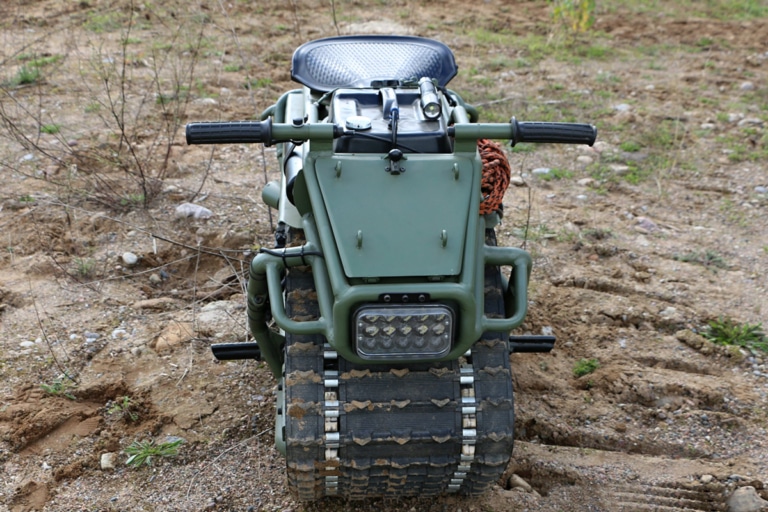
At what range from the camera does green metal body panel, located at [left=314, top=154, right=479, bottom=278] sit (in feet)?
8.95

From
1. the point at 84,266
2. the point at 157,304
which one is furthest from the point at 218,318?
the point at 84,266

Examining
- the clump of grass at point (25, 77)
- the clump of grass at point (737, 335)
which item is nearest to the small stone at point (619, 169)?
the clump of grass at point (737, 335)

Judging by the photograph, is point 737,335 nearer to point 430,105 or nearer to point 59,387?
point 430,105

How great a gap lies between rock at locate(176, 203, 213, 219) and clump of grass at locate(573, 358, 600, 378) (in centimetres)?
270

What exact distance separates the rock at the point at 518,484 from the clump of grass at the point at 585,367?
923mm

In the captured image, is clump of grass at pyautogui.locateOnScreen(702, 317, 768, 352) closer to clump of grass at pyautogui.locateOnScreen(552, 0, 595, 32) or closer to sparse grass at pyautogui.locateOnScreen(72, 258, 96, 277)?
sparse grass at pyautogui.locateOnScreen(72, 258, 96, 277)

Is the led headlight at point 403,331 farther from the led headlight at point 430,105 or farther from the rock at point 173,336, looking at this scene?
the rock at point 173,336

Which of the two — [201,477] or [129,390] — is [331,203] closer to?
[201,477]

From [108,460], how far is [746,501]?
9.30 feet

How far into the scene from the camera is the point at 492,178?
346 centimetres

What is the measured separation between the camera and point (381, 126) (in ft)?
10.8

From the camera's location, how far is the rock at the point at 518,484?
3.45 metres

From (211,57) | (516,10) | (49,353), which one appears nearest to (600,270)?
(49,353)

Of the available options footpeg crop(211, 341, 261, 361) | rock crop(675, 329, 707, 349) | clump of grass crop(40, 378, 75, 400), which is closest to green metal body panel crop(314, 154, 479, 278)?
footpeg crop(211, 341, 261, 361)
